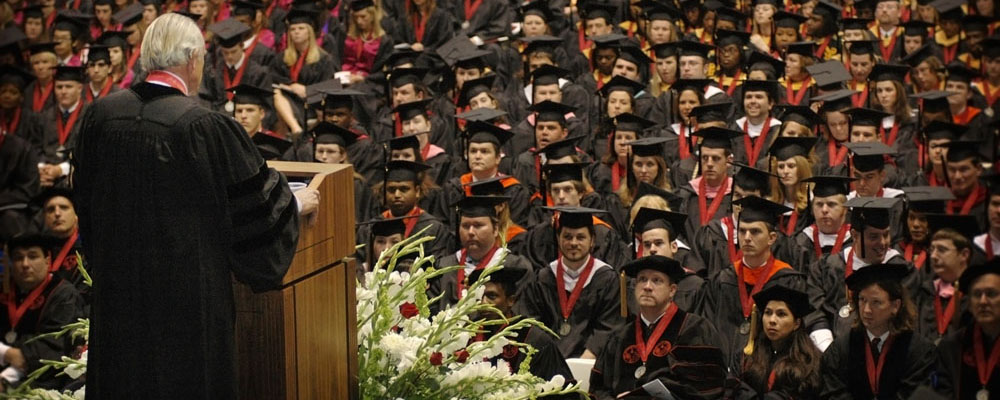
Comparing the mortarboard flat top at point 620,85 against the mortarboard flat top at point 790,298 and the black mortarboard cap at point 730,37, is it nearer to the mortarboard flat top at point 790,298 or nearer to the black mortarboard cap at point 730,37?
the black mortarboard cap at point 730,37

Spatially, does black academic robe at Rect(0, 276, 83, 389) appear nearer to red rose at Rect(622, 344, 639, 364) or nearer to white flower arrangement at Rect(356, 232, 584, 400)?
red rose at Rect(622, 344, 639, 364)

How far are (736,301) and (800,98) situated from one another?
3429mm

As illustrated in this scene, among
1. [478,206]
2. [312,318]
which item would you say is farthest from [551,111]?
[312,318]

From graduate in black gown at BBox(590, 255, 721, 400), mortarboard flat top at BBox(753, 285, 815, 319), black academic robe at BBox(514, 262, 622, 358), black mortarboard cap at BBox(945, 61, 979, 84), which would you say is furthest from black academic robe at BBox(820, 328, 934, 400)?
black mortarboard cap at BBox(945, 61, 979, 84)

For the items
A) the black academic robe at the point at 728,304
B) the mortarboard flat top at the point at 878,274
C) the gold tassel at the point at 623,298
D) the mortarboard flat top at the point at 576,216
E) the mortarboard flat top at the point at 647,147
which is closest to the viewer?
the mortarboard flat top at the point at 878,274

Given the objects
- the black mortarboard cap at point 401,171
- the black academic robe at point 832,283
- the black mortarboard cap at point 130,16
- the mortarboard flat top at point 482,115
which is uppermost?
the black mortarboard cap at point 130,16

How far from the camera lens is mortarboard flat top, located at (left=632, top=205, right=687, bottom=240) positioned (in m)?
7.13

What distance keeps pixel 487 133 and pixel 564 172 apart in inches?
31.5

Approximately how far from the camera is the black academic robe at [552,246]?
766 cm

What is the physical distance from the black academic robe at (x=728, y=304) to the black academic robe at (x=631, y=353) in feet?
2.58

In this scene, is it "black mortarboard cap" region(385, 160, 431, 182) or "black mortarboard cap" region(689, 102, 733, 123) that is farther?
"black mortarboard cap" region(689, 102, 733, 123)

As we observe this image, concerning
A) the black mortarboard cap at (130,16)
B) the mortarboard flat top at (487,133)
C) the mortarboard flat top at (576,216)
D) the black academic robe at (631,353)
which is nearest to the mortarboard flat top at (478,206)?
the mortarboard flat top at (576,216)

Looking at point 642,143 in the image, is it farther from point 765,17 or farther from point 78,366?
point 78,366

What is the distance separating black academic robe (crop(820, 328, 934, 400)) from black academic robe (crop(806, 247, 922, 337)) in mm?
772
